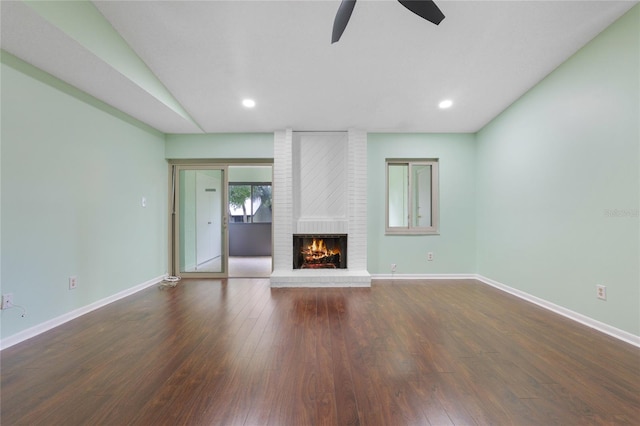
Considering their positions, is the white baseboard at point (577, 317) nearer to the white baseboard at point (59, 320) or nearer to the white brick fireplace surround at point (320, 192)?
the white brick fireplace surround at point (320, 192)

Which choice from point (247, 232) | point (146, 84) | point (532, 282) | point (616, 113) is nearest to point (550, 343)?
point (532, 282)

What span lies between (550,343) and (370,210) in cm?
266

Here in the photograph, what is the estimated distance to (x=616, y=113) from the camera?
2078mm

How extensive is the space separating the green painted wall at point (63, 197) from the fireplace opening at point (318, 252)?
237cm

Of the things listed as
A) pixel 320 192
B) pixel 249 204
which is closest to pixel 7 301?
pixel 320 192

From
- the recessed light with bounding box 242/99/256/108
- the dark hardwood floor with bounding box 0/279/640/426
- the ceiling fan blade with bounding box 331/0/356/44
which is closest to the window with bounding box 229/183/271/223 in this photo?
the recessed light with bounding box 242/99/256/108

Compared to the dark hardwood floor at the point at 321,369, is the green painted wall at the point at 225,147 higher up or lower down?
higher up

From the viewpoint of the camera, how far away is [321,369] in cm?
166

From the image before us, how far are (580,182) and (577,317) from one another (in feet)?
4.38

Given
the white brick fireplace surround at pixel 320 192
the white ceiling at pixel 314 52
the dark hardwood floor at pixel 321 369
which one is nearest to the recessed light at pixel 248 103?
the white ceiling at pixel 314 52

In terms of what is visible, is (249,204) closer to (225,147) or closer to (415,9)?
(225,147)

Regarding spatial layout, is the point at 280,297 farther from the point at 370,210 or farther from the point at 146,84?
the point at 146,84

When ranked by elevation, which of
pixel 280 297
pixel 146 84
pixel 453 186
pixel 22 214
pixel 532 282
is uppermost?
pixel 146 84

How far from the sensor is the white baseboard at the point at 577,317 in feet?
6.53
